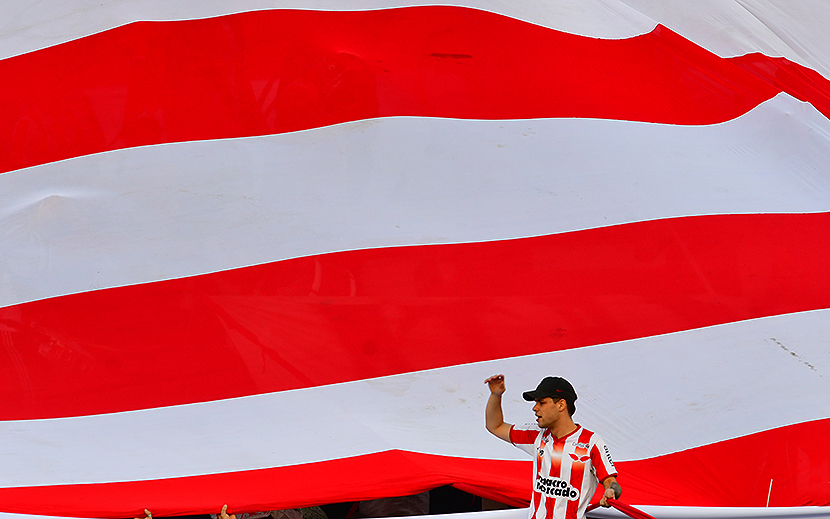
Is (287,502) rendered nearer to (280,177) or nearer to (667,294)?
(280,177)

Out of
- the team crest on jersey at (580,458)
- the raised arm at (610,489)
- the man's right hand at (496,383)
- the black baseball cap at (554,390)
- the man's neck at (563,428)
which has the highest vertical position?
the man's right hand at (496,383)

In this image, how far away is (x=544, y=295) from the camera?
2.88 metres

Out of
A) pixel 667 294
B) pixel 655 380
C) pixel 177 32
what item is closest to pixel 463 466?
pixel 655 380

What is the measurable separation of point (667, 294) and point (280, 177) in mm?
1209

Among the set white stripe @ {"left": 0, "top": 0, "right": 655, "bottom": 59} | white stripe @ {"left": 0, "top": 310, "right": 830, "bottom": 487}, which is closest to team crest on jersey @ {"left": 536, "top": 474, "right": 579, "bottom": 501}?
white stripe @ {"left": 0, "top": 310, "right": 830, "bottom": 487}

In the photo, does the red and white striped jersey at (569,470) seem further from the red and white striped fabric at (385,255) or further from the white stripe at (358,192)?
the white stripe at (358,192)

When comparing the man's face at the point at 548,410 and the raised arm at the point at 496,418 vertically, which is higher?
the raised arm at the point at 496,418

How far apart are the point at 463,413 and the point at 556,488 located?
0.61 m

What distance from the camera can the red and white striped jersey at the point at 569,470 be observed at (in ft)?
6.77

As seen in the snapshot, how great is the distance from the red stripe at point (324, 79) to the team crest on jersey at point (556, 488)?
1.39 meters

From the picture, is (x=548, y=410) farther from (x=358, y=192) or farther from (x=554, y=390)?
(x=358, y=192)

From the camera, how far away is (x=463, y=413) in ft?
8.73

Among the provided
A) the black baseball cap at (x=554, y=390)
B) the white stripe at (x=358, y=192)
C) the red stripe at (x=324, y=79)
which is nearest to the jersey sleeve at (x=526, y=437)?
the black baseball cap at (x=554, y=390)

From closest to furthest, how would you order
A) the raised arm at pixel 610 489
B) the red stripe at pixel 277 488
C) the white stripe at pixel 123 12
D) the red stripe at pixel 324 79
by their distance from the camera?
1. the raised arm at pixel 610 489
2. the red stripe at pixel 277 488
3. the red stripe at pixel 324 79
4. the white stripe at pixel 123 12
